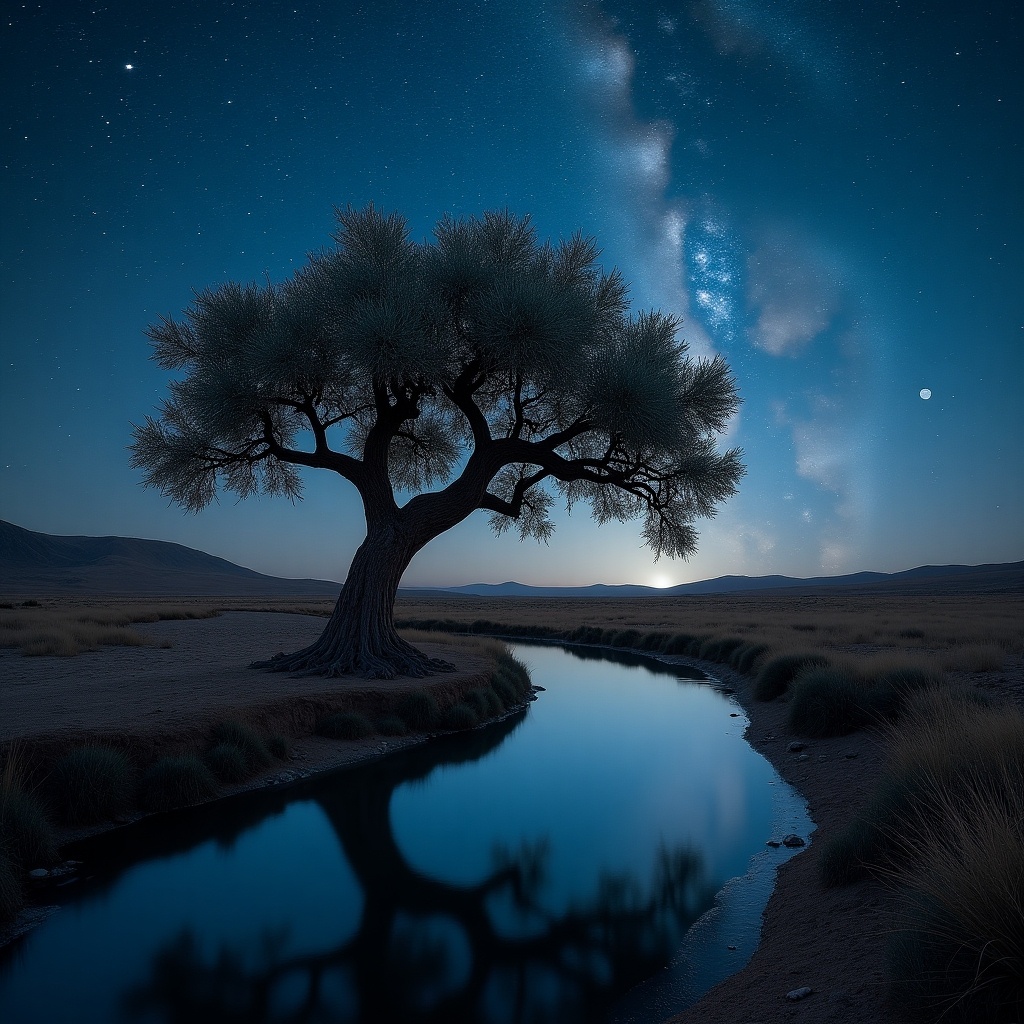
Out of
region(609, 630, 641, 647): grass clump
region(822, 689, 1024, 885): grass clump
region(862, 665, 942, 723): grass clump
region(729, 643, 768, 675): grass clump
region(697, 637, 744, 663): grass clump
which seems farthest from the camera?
region(609, 630, 641, 647): grass clump

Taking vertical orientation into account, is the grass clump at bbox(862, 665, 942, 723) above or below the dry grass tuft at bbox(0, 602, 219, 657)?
above

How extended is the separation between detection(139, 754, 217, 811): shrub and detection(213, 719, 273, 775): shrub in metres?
0.97

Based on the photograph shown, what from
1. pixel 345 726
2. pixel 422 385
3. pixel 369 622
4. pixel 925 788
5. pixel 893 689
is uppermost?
pixel 422 385

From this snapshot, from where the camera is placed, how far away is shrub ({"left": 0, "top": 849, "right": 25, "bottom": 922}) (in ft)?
20.2

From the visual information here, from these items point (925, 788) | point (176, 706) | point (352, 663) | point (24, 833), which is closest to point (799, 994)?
point (925, 788)

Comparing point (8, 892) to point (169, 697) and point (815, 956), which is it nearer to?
point (169, 697)

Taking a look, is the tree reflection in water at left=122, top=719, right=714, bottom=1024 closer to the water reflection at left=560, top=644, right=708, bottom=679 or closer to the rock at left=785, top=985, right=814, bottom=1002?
the rock at left=785, top=985, right=814, bottom=1002

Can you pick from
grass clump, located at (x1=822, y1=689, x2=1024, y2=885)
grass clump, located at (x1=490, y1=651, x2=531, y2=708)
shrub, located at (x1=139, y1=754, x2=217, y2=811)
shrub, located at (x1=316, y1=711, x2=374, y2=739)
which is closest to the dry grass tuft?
shrub, located at (x1=316, y1=711, x2=374, y2=739)

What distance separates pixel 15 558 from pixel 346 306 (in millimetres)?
234192

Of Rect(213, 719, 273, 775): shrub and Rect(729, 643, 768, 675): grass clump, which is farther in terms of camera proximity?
Rect(729, 643, 768, 675): grass clump

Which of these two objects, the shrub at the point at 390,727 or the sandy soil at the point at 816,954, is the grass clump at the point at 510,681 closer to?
the shrub at the point at 390,727

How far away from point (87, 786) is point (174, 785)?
120cm

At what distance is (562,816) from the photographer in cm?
1023

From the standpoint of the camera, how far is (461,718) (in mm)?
15828
